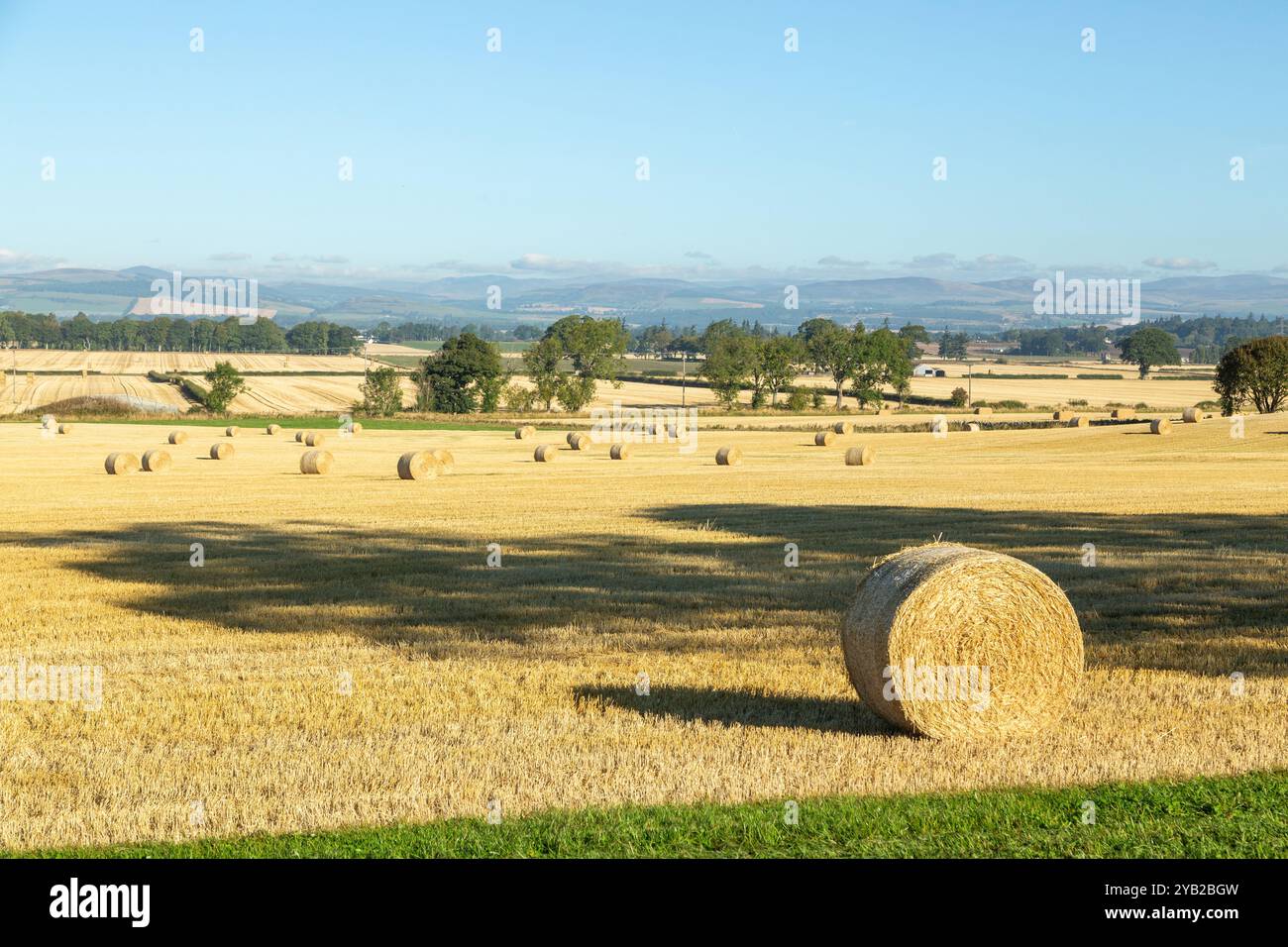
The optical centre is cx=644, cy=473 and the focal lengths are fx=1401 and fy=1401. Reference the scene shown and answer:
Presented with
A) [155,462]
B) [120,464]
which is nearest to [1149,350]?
[155,462]

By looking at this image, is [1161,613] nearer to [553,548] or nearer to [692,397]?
Answer: [553,548]

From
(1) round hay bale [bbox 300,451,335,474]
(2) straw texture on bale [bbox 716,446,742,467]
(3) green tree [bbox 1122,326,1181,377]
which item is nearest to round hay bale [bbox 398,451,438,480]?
(1) round hay bale [bbox 300,451,335,474]

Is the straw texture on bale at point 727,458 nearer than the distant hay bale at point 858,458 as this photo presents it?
No

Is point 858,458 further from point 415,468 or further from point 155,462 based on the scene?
point 155,462

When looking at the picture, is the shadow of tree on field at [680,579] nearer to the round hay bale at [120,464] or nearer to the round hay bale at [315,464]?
the round hay bale at [315,464]

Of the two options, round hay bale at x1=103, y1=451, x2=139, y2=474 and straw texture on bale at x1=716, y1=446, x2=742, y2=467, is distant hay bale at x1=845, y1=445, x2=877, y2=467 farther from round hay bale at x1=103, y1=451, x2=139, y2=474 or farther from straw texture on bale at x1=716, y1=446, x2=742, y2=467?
round hay bale at x1=103, y1=451, x2=139, y2=474

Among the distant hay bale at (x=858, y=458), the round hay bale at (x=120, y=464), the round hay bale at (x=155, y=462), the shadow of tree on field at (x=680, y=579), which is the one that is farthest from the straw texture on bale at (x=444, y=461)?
the shadow of tree on field at (x=680, y=579)

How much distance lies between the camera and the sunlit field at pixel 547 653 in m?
10.1

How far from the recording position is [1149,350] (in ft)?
543

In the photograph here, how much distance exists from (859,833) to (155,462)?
137 feet

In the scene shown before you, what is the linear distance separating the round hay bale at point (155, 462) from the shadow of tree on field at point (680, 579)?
Answer: 708 inches

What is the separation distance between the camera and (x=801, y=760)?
10.6 meters

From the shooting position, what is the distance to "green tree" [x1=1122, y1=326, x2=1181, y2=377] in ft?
541

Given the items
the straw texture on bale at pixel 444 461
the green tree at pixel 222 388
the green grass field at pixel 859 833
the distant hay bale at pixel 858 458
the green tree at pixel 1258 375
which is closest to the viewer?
the green grass field at pixel 859 833
